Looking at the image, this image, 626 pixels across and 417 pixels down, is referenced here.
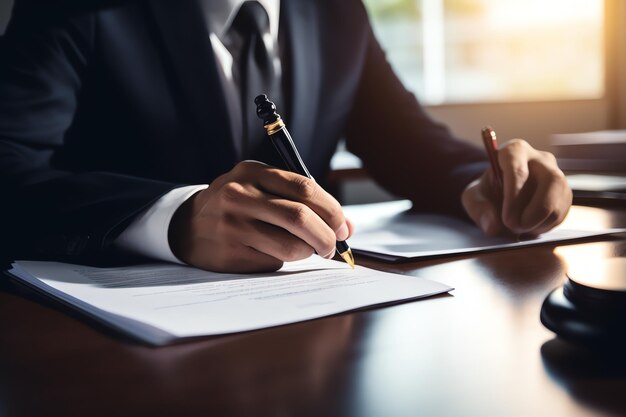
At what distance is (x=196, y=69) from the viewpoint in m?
1.16

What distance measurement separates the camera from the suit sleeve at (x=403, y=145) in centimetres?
116

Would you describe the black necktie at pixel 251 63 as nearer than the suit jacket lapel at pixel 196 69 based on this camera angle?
No

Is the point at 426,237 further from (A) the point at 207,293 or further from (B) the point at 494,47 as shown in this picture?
(B) the point at 494,47

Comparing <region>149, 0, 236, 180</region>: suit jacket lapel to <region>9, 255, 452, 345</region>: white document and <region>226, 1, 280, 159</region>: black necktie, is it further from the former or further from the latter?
<region>9, 255, 452, 345</region>: white document

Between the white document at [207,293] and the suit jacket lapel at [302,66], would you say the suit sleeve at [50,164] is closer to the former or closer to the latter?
the white document at [207,293]

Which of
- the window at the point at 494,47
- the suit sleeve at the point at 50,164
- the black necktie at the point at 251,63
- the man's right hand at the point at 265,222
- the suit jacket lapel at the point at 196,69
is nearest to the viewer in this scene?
the man's right hand at the point at 265,222

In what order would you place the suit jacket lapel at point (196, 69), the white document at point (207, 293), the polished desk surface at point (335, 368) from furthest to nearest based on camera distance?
the suit jacket lapel at point (196, 69)
the white document at point (207, 293)
the polished desk surface at point (335, 368)

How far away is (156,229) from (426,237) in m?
0.34

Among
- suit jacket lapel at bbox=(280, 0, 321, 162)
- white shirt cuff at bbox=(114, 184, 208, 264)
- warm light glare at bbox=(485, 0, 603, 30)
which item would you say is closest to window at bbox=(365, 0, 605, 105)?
warm light glare at bbox=(485, 0, 603, 30)

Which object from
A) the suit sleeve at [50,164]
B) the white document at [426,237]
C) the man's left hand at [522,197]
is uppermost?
the suit sleeve at [50,164]

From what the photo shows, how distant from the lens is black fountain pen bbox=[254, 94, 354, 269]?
25.1 inches

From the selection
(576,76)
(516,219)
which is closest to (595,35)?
(576,76)

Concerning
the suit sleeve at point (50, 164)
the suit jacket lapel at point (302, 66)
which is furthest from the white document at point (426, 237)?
the suit jacket lapel at point (302, 66)

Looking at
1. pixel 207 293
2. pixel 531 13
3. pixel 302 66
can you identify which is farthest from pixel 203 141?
pixel 531 13
